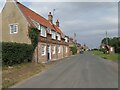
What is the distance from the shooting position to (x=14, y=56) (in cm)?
2241

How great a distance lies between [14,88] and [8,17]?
76.6 feet

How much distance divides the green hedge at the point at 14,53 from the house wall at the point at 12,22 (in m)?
4.30

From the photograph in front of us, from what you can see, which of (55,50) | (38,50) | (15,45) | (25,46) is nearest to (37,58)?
(38,50)

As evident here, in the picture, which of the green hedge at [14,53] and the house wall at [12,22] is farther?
the house wall at [12,22]

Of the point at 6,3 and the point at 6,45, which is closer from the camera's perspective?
the point at 6,45

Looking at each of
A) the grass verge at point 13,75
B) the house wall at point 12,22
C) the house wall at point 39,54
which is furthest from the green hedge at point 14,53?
the house wall at point 12,22

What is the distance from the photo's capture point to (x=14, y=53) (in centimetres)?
2255

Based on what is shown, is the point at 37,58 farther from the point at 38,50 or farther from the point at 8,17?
the point at 8,17

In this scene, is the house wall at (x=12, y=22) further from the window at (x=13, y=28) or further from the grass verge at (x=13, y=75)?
the grass verge at (x=13, y=75)

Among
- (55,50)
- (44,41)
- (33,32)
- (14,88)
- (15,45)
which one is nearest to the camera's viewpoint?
(14,88)

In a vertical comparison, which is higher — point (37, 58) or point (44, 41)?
point (44, 41)

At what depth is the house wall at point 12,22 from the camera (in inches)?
Result: 1209

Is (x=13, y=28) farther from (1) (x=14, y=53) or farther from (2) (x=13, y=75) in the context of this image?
(2) (x=13, y=75)

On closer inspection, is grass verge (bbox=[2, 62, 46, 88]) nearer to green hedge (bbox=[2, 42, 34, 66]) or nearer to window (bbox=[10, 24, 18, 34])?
green hedge (bbox=[2, 42, 34, 66])
